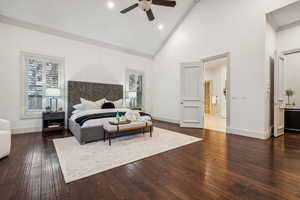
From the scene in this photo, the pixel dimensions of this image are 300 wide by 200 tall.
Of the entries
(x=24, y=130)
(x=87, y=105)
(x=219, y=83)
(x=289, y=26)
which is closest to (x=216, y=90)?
(x=219, y=83)

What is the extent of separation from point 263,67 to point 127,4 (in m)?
4.63

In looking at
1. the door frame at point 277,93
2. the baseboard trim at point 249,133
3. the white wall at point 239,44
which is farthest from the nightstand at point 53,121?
Answer: the door frame at point 277,93

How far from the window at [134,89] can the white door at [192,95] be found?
100 inches

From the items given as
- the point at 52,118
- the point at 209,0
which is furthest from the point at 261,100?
the point at 52,118

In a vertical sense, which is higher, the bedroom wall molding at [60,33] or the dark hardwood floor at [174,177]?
the bedroom wall molding at [60,33]

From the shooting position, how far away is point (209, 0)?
4.84m

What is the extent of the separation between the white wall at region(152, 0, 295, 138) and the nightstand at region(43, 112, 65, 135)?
526 centimetres

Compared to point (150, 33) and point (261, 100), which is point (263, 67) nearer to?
point (261, 100)

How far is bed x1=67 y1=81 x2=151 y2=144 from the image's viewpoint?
3225 mm

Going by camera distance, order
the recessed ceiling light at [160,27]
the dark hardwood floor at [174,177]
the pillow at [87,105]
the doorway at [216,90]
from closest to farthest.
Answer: the dark hardwood floor at [174,177] < the pillow at [87,105] < the recessed ceiling light at [160,27] < the doorway at [216,90]

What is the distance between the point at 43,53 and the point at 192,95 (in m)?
5.46

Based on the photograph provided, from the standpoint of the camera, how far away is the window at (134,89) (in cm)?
654

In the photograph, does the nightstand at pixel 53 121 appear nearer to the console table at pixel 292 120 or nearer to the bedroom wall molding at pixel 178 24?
the bedroom wall molding at pixel 178 24

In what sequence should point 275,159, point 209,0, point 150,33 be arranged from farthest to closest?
point 150,33
point 209,0
point 275,159
